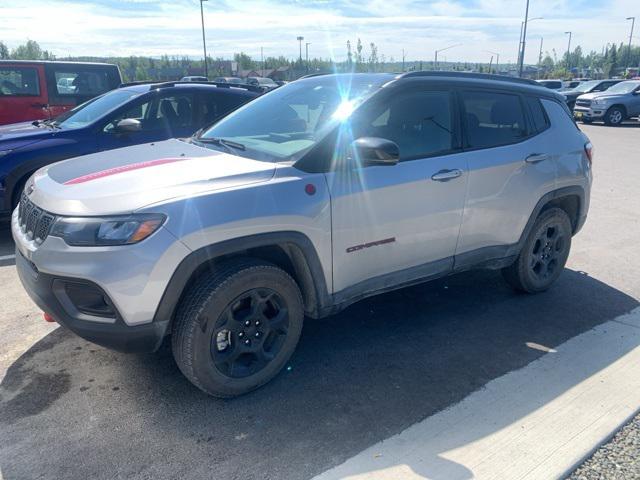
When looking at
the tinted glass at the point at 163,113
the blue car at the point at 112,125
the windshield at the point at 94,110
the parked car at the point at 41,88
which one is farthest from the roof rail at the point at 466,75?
the parked car at the point at 41,88

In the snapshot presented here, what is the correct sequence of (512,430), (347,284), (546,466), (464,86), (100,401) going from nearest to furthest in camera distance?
(546,466)
(512,430)
(100,401)
(347,284)
(464,86)

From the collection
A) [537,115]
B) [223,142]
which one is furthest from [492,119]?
[223,142]

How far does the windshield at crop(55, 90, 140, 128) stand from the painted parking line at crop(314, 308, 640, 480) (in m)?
5.08

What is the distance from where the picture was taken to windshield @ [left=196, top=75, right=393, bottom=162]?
3.25 metres

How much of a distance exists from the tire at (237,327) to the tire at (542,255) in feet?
7.22

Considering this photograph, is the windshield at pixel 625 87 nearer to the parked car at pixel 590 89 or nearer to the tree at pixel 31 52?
the parked car at pixel 590 89

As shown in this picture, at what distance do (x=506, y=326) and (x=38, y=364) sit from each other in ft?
10.6

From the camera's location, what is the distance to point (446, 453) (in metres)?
2.54

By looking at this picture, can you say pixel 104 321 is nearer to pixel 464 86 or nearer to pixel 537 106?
pixel 464 86

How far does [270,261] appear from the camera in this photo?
3094 millimetres

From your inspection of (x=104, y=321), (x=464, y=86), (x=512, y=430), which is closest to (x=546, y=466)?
(x=512, y=430)

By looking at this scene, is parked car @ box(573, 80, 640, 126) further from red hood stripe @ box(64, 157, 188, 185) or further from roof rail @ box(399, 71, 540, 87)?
red hood stripe @ box(64, 157, 188, 185)

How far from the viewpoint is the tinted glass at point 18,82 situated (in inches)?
375

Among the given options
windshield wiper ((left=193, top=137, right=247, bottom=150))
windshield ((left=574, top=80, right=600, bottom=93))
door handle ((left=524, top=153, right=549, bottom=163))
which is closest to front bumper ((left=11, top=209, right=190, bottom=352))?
windshield wiper ((left=193, top=137, right=247, bottom=150))
